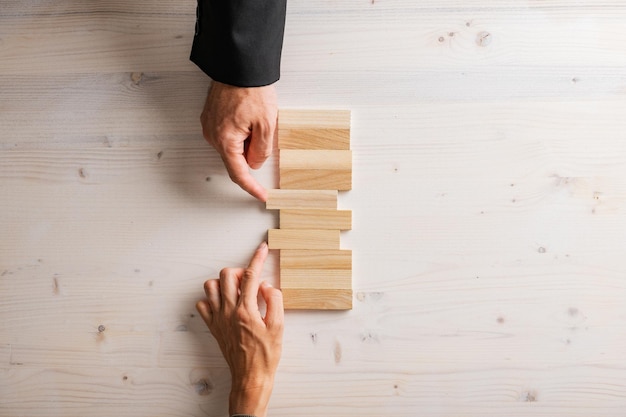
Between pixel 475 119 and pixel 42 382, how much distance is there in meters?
1.05

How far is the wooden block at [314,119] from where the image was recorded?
1089 mm

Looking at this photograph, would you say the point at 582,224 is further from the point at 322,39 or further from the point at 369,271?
the point at 322,39

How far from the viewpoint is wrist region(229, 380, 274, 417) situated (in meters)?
1.05

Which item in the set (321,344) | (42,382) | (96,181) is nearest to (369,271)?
(321,344)

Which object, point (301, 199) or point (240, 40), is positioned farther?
point (301, 199)

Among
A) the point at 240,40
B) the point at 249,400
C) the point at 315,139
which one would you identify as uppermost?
the point at 240,40

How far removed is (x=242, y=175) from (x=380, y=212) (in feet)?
0.95

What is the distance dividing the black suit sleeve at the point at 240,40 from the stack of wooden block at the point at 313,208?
15 cm

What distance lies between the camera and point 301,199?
109cm

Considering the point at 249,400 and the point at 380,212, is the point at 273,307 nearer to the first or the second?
the point at 249,400

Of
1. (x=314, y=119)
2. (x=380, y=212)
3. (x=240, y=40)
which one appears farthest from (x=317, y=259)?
(x=240, y=40)

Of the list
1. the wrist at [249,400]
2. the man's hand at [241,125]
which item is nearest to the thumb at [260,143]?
the man's hand at [241,125]

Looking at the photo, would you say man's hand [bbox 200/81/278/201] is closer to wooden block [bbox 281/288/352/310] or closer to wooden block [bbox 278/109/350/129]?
wooden block [bbox 278/109/350/129]

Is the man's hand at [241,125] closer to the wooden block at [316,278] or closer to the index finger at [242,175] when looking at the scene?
the index finger at [242,175]
